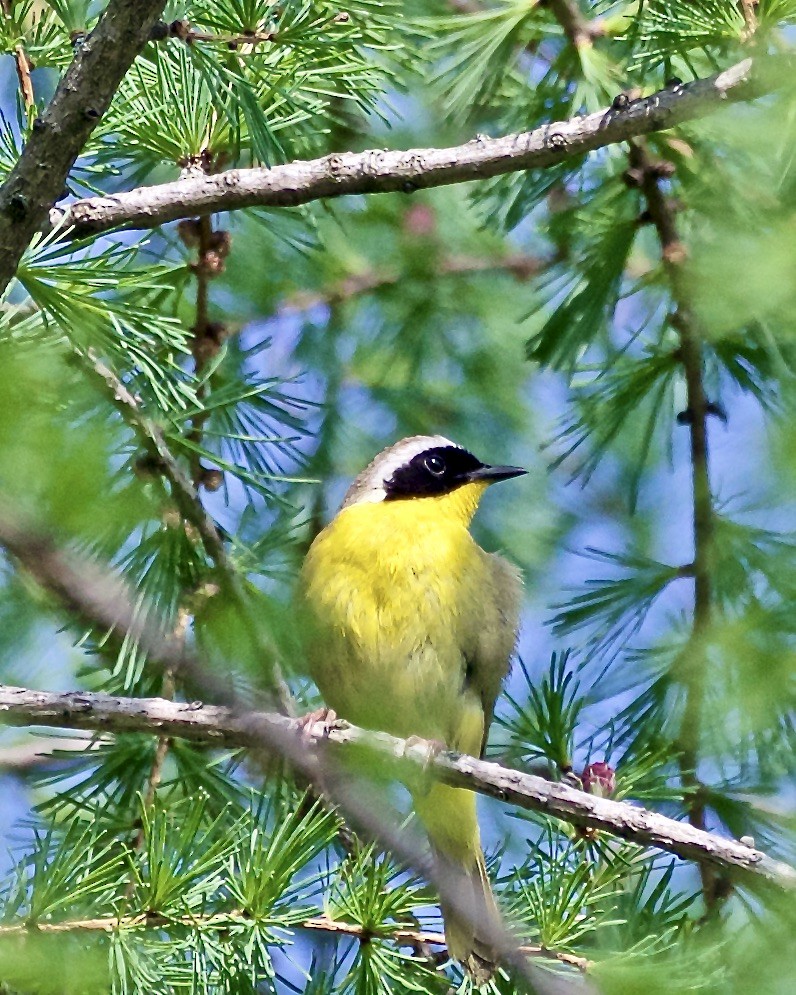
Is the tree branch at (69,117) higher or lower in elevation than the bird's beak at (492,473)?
higher

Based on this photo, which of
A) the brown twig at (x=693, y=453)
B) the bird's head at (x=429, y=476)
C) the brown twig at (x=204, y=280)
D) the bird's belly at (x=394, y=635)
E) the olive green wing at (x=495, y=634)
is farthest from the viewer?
the bird's head at (x=429, y=476)

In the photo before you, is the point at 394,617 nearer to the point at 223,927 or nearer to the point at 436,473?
the point at 436,473

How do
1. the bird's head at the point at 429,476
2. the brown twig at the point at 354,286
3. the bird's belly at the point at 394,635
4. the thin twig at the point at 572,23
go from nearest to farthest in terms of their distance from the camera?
the thin twig at the point at 572,23 → the bird's belly at the point at 394,635 → the bird's head at the point at 429,476 → the brown twig at the point at 354,286

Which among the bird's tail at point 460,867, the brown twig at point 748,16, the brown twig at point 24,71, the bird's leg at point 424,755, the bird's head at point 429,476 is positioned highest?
the brown twig at point 748,16

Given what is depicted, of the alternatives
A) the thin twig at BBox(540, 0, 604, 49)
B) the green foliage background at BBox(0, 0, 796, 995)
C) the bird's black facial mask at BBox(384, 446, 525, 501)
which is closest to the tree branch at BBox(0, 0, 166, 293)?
the green foliage background at BBox(0, 0, 796, 995)

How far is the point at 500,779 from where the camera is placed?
2266mm

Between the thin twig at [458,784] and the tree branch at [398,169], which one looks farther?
the tree branch at [398,169]

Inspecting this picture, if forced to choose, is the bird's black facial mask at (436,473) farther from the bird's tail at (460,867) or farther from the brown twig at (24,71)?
the brown twig at (24,71)

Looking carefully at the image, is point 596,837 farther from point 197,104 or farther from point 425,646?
point 197,104

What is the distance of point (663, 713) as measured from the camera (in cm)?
294

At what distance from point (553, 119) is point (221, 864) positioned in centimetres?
198

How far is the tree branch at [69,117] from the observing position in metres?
2.04

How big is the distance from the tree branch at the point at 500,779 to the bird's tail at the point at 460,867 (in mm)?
215

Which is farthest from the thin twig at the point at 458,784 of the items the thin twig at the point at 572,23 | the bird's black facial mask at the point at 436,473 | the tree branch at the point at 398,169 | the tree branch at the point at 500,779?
the thin twig at the point at 572,23
